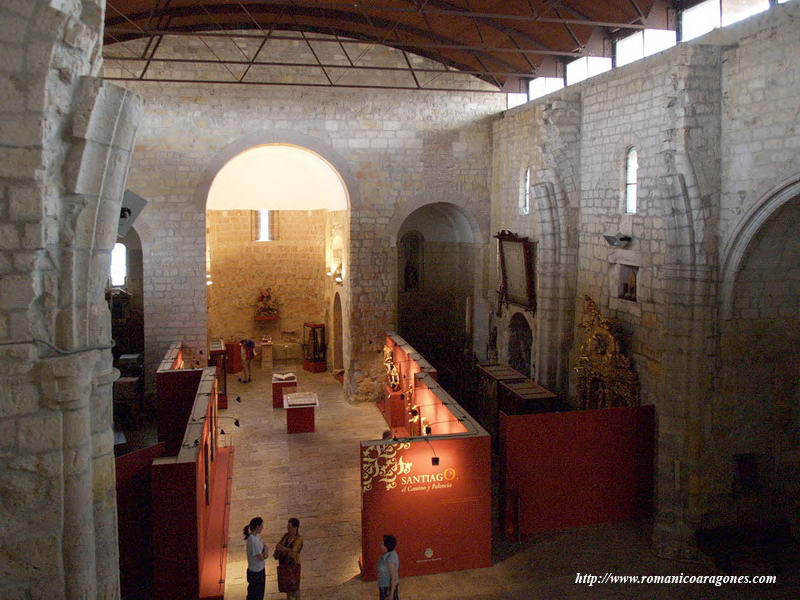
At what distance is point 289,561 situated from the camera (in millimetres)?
7578

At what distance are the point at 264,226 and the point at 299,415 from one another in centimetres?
854

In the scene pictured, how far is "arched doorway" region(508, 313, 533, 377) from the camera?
49.3 ft

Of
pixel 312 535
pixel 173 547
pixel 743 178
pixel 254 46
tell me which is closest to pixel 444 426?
pixel 312 535

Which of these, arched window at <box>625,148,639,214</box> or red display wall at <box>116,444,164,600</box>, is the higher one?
arched window at <box>625,148,639,214</box>

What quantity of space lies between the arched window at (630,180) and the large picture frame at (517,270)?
3.13m

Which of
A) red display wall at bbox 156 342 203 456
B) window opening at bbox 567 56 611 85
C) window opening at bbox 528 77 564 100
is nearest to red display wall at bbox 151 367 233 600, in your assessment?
red display wall at bbox 156 342 203 456

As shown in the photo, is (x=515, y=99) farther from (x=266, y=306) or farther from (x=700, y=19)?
(x=266, y=306)

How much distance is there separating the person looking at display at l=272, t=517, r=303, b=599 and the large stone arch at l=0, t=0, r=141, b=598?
3159 mm

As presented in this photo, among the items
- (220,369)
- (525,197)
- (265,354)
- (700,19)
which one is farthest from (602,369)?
(265,354)

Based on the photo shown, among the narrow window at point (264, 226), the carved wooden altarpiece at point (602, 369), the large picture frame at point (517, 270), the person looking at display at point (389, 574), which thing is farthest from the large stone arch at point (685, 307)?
the narrow window at point (264, 226)

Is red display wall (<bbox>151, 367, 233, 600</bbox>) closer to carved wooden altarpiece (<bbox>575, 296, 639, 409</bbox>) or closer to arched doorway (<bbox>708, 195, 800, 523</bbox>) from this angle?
carved wooden altarpiece (<bbox>575, 296, 639, 409</bbox>)

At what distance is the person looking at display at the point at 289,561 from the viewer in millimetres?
7574

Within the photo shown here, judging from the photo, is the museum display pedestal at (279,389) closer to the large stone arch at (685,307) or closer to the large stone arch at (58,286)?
the large stone arch at (685,307)

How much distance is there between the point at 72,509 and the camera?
4.39m
